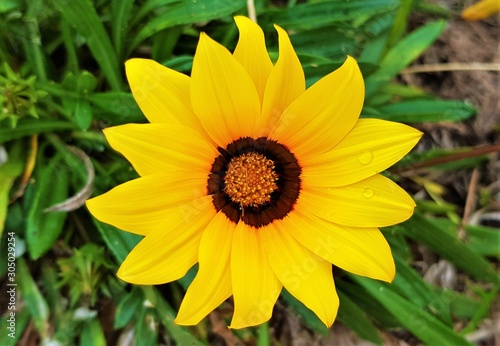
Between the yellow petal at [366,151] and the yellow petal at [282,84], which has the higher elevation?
the yellow petal at [282,84]

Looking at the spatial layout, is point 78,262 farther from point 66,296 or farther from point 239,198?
point 239,198

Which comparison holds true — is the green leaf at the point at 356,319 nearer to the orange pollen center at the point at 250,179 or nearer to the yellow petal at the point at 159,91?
the orange pollen center at the point at 250,179

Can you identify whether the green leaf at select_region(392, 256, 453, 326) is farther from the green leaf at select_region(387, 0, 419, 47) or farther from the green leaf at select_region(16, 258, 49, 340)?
the green leaf at select_region(16, 258, 49, 340)

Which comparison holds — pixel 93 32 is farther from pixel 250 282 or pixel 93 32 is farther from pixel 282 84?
pixel 250 282

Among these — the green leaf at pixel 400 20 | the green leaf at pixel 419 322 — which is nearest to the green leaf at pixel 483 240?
the green leaf at pixel 419 322

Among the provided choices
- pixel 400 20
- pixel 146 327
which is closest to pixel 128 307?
pixel 146 327

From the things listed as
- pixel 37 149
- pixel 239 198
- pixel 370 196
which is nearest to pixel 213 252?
pixel 239 198

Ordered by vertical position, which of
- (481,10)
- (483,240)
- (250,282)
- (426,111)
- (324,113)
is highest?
(324,113)
